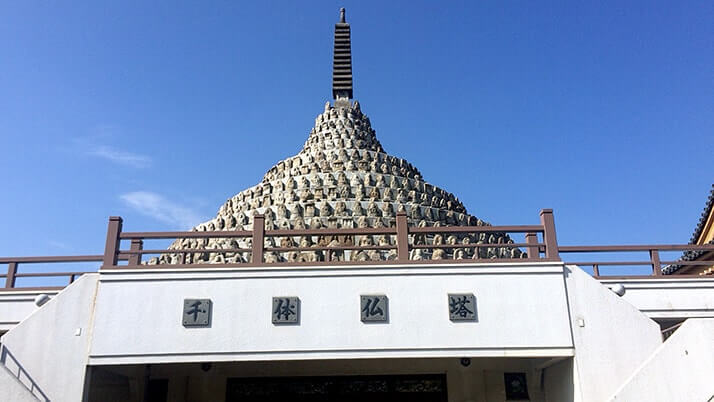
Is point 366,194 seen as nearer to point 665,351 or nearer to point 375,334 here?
point 375,334

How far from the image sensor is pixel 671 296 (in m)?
9.95

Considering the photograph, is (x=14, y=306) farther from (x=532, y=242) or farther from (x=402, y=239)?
(x=532, y=242)

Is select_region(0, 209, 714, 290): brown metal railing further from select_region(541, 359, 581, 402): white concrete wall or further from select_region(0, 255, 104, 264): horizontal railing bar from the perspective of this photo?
select_region(541, 359, 581, 402): white concrete wall

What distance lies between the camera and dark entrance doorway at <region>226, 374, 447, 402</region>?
34.7 feet

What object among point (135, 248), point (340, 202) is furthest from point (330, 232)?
point (340, 202)

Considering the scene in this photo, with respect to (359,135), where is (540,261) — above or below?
below

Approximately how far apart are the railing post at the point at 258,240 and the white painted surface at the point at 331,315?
0.98ft

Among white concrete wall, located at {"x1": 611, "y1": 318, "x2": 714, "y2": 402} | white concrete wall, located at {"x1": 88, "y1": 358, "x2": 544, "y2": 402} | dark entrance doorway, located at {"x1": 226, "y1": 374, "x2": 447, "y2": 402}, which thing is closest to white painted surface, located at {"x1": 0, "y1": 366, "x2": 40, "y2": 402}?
white concrete wall, located at {"x1": 88, "y1": 358, "x2": 544, "y2": 402}

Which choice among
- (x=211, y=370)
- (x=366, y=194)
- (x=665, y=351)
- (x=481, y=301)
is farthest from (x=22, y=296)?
(x=366, y=194)

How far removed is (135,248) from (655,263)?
27.3ft

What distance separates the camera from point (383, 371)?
10.6 metres

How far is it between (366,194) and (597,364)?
11523 millimetres

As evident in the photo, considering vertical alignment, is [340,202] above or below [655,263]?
above

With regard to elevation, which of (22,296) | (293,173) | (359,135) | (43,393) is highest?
(359,135)
